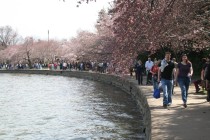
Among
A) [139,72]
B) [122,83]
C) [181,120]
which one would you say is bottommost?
[181,120]

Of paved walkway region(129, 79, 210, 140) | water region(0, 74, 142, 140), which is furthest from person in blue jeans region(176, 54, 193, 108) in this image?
water region(0, 74, 142, 140)

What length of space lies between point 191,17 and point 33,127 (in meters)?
7.26

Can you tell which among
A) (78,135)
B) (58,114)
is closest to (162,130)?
(78,135)

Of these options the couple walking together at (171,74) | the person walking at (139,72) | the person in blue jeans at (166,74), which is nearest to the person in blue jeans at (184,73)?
the couple walking together at (171,74)

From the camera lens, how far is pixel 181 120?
11953 mm

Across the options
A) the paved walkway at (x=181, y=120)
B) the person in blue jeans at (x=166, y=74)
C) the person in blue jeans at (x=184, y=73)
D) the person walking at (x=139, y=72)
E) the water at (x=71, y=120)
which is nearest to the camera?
the paved walkway at (x=181, y=120)

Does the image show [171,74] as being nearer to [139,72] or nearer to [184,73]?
[184,73]

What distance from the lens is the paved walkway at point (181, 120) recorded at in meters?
10.0

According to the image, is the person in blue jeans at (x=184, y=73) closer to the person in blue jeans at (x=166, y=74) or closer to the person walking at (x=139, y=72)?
the person in blue jeans at (x=166, y=74)

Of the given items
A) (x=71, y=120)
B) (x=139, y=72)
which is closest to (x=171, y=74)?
(x=71, y=120)

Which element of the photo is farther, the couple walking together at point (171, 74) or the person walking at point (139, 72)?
the person walking at point (139, 72)

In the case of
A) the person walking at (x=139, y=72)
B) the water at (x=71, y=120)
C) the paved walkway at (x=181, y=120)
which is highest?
the person walking at (x=139, y=72)

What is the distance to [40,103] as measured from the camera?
82.2ft

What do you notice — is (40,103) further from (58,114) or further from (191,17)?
(191,17)
